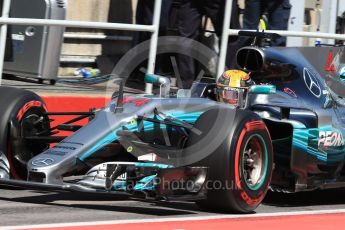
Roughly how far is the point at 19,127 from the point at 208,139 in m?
1.91

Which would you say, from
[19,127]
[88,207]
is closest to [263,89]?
[88,207]

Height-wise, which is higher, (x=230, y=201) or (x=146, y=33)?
(x=146, y=33)

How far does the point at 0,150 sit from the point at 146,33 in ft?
10.7

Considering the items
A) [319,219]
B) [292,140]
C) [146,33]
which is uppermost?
[146,33]

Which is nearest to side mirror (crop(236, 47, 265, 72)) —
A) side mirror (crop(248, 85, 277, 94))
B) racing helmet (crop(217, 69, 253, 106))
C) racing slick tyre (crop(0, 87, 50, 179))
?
racing helmet (crop(217, 69, 253, 106))

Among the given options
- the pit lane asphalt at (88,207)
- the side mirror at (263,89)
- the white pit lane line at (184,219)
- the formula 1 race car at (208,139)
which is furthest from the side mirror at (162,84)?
the white pit lane line at (184,219)

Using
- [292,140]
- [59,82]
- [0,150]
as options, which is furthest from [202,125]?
[59,82]

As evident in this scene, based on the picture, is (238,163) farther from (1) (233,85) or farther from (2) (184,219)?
(1) (233,85)

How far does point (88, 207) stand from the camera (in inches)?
289

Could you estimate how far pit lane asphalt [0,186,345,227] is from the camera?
6.77 metres

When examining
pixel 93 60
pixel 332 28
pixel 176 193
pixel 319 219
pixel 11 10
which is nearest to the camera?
pixel 176 193

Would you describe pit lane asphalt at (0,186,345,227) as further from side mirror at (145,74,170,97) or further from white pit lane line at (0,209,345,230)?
side mirror at (145,74,170,97)

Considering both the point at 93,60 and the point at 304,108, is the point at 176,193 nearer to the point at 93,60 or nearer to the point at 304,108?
the point at 304,108

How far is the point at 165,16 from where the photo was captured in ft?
36.5
